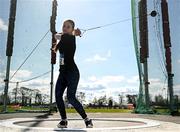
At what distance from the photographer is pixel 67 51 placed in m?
4.78

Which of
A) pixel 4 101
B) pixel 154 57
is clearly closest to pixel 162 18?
pixel 154 57

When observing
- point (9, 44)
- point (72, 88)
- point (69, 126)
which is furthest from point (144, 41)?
point (72, 88)

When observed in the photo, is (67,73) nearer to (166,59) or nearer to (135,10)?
(166,59)

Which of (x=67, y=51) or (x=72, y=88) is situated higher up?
(x=67, y=51)

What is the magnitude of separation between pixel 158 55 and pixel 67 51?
7.39 m

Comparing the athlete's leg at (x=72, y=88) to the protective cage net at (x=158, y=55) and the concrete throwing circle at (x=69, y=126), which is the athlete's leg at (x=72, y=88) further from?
the protective cage net at (x=158, y=55)

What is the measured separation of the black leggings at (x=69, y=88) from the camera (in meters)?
4.64

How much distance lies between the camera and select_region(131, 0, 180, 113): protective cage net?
10.8m

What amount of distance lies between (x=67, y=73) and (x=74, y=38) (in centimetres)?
59

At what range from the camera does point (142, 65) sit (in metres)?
12.6

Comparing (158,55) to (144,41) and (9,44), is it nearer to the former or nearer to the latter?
(144,41)

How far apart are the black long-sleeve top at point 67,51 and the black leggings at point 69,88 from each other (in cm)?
9

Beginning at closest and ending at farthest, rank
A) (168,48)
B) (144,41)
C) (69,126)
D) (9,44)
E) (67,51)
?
1. (67,51)
2. (69,126)
3. (168,48)
4. (9,44)
5. (144,41)

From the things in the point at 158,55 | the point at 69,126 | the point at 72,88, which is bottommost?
the point at 69,126
